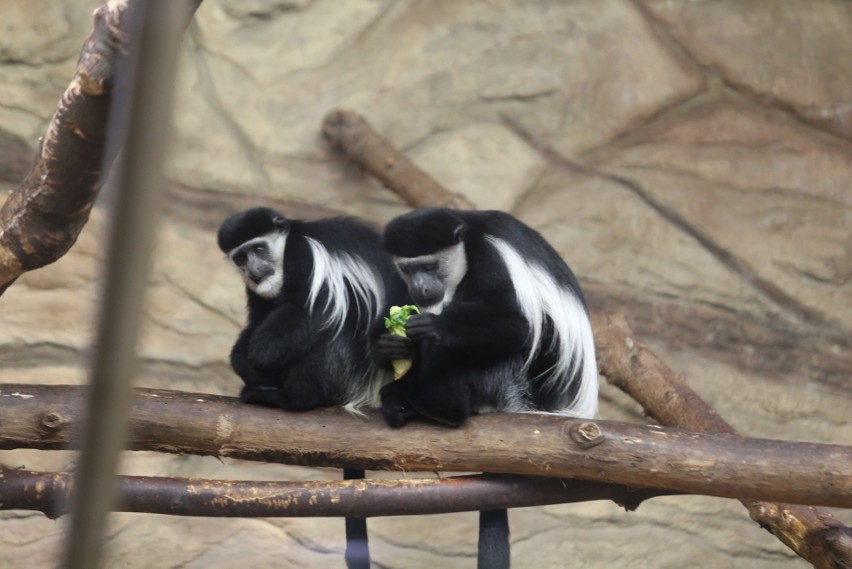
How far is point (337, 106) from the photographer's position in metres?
4.18

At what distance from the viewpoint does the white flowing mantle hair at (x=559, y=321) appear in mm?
2535

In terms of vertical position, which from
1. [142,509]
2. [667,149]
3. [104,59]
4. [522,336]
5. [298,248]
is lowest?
[142,509]


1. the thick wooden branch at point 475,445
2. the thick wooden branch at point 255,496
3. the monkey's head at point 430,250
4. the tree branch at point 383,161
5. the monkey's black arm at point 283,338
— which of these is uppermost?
the tree branch at point 383,161

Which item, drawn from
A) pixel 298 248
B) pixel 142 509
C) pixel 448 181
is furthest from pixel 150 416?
pixel 448 181

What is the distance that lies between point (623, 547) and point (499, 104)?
2.03 meters

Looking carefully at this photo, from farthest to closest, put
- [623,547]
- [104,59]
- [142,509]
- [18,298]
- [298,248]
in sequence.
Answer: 1. [623,547]
2. [18,298]
3. [298,248]
4. [142,509]
5. [104,59]

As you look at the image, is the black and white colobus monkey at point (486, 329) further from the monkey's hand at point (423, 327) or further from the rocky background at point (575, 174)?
the rocky background at point (575, 174)

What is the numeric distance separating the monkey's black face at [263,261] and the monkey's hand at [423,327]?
18.8 inches

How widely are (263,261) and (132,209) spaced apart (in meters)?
2.29

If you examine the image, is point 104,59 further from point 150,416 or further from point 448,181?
point 448,181

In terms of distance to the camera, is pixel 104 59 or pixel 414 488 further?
pixel 414 488

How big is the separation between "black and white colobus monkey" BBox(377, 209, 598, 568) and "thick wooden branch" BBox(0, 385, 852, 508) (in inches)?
3.8

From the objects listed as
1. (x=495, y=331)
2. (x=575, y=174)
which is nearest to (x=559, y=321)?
(x=495, y=331)

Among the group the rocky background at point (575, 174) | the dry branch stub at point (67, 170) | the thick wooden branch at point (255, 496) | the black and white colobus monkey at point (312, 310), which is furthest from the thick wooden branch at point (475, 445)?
the rocky background at point (575, 174)
